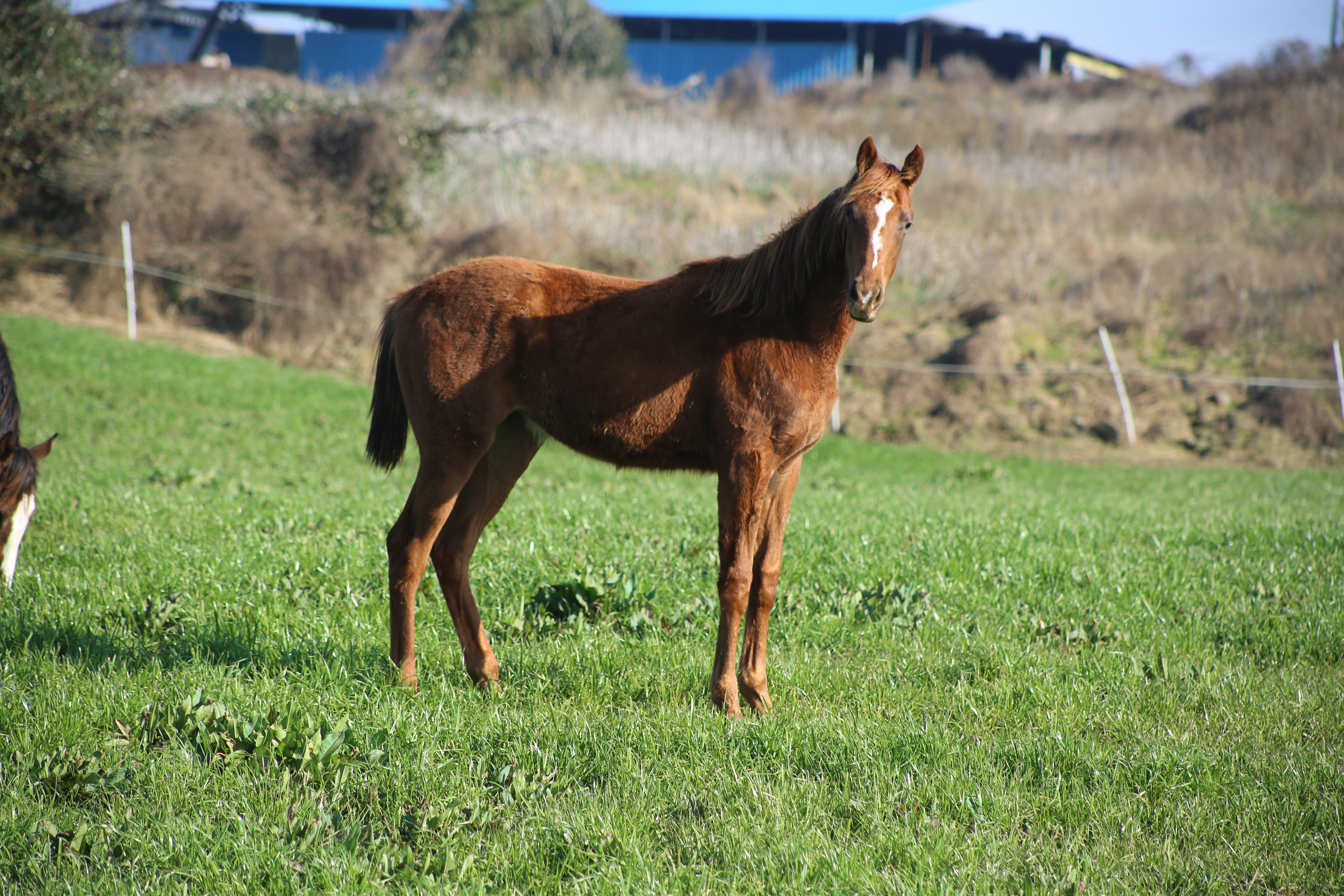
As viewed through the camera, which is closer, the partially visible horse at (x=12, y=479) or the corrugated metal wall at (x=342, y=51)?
the partially visible horse at (x=12, y=479)

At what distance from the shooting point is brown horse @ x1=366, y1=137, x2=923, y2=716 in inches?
157

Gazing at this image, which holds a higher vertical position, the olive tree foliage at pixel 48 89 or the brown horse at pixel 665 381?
the olive tree foliage at pixel 48 89

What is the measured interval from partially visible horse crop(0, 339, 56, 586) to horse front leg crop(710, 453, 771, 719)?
4226 millimetres

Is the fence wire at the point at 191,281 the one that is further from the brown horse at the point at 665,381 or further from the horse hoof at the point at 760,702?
the horse hoof at the point at 760,702

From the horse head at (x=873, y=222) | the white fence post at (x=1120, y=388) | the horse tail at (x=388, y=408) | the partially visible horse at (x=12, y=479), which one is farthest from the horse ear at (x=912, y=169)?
the white fence post at (x=1120, y=388)

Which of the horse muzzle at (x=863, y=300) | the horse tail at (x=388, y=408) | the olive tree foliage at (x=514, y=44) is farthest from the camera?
the olive tree foliage at (x=514, y=44)

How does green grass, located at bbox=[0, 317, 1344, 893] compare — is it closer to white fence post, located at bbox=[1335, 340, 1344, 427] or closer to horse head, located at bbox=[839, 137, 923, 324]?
horse head, located at bbox=[839, 137, 923, 324]

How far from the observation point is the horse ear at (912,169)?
3.88 meters

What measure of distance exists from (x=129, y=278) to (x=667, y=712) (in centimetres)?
1818

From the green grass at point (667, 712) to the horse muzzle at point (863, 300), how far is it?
5.77 feet

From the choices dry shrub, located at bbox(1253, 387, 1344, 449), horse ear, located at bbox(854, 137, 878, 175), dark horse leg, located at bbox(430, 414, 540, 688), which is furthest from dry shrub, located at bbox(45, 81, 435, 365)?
dry shrub, located at bbox(1253, 387, 1344, 449)

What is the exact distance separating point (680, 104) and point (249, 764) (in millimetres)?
35677

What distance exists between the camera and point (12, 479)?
5.10 m

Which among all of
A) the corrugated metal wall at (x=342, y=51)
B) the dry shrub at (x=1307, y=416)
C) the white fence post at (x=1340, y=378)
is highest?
the corrugated metal wall at (x=342, y=51)
